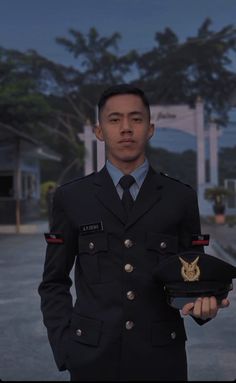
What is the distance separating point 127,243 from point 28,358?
279cm

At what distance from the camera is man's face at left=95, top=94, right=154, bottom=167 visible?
149cm

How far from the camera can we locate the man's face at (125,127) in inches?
58.7

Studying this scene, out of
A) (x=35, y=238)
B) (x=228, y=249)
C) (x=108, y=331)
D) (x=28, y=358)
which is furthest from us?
(x=35, y=238)

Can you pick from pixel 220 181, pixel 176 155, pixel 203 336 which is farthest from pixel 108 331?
pixel 176 155

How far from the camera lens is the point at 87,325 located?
1479 mm

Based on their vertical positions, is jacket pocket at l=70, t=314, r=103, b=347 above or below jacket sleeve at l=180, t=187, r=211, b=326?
below

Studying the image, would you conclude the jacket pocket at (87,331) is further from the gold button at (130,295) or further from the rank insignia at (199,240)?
the rank insignia at (199,240)

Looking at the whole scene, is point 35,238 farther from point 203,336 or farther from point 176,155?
point 176,155

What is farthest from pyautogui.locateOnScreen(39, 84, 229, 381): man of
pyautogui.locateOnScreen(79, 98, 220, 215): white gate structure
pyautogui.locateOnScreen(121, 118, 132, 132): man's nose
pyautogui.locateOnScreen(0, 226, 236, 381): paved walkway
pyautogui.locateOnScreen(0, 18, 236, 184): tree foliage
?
pyautogui.locateOnScreen(79, 98, 220, 215): white gate structure

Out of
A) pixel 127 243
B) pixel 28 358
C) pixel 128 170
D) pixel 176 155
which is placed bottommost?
pixel 28 358

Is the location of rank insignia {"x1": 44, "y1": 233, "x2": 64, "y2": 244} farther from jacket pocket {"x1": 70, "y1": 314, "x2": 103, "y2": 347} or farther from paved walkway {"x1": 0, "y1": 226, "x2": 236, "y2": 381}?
paved walkway {"x1": 0, "y1": 226, "x2": 236, "y2": 381}

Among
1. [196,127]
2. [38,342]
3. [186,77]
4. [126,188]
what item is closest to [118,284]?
[126,188]

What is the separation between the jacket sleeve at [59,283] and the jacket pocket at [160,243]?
0.70ft

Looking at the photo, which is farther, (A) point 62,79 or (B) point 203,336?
(A) point 62,79
